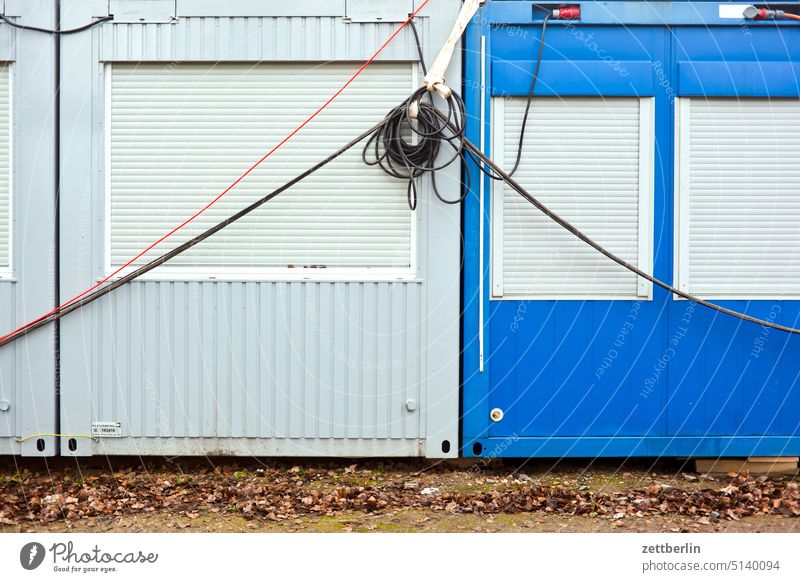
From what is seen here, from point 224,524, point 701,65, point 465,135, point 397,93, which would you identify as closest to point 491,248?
point 465,135

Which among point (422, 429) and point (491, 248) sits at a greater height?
point (491, 248)

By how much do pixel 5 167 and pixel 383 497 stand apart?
328cm

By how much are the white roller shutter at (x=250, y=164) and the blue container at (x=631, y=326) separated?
0.64m

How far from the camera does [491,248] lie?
5.73 metres

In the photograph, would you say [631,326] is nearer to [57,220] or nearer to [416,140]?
[416,140]

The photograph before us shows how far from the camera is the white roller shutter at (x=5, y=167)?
5.73 metres

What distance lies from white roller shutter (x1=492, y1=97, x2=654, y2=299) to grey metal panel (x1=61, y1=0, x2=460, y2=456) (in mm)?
398

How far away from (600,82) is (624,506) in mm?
2691

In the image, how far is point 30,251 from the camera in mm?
5715

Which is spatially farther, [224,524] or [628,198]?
[628,198]

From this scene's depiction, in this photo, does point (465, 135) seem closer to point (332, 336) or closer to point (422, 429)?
point (332, 336)

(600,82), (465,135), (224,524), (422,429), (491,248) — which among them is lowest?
(224,524)

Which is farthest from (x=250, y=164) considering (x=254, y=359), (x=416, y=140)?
(x=254, y=359)

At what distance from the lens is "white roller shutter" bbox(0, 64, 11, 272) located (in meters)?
5.73
